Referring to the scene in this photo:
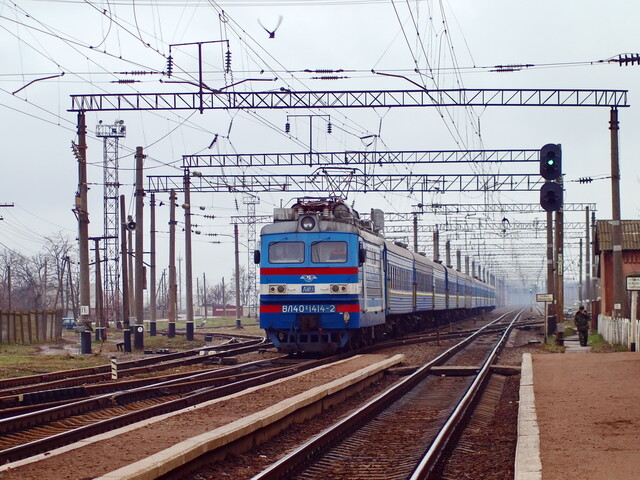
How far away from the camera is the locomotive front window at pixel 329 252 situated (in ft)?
76.8


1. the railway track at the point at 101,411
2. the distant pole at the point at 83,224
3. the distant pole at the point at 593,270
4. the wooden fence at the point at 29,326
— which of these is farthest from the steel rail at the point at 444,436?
the distant pole at the point at 593,270

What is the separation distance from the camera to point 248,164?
1527 inches

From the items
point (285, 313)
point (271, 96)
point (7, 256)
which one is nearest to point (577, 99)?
point (271, 96)

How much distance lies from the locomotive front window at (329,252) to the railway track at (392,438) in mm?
5591

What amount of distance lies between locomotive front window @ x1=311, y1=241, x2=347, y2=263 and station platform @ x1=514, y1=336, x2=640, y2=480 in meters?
5.80

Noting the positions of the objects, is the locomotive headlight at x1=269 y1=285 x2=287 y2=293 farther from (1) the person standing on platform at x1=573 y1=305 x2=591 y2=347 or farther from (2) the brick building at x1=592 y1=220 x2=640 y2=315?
(2) the brick building at x1=592 y1=220 x2=640 y2=315

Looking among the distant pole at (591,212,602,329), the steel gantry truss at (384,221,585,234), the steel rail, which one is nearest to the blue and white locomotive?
the steel rail

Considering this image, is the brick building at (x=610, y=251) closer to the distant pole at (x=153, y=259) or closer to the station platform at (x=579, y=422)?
the distant pole at (x=153, y=259)

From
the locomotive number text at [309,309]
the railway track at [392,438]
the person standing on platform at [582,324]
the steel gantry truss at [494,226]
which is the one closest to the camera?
Result: the railway track at [392,438]

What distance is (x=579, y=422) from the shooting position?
447 inches

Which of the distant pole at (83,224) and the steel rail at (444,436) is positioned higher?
the distant pole at (83,224)

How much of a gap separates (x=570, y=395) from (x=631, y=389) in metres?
1.14

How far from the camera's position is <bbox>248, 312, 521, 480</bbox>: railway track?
937cm

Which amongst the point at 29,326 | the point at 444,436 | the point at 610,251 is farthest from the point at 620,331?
the point at 29,326
